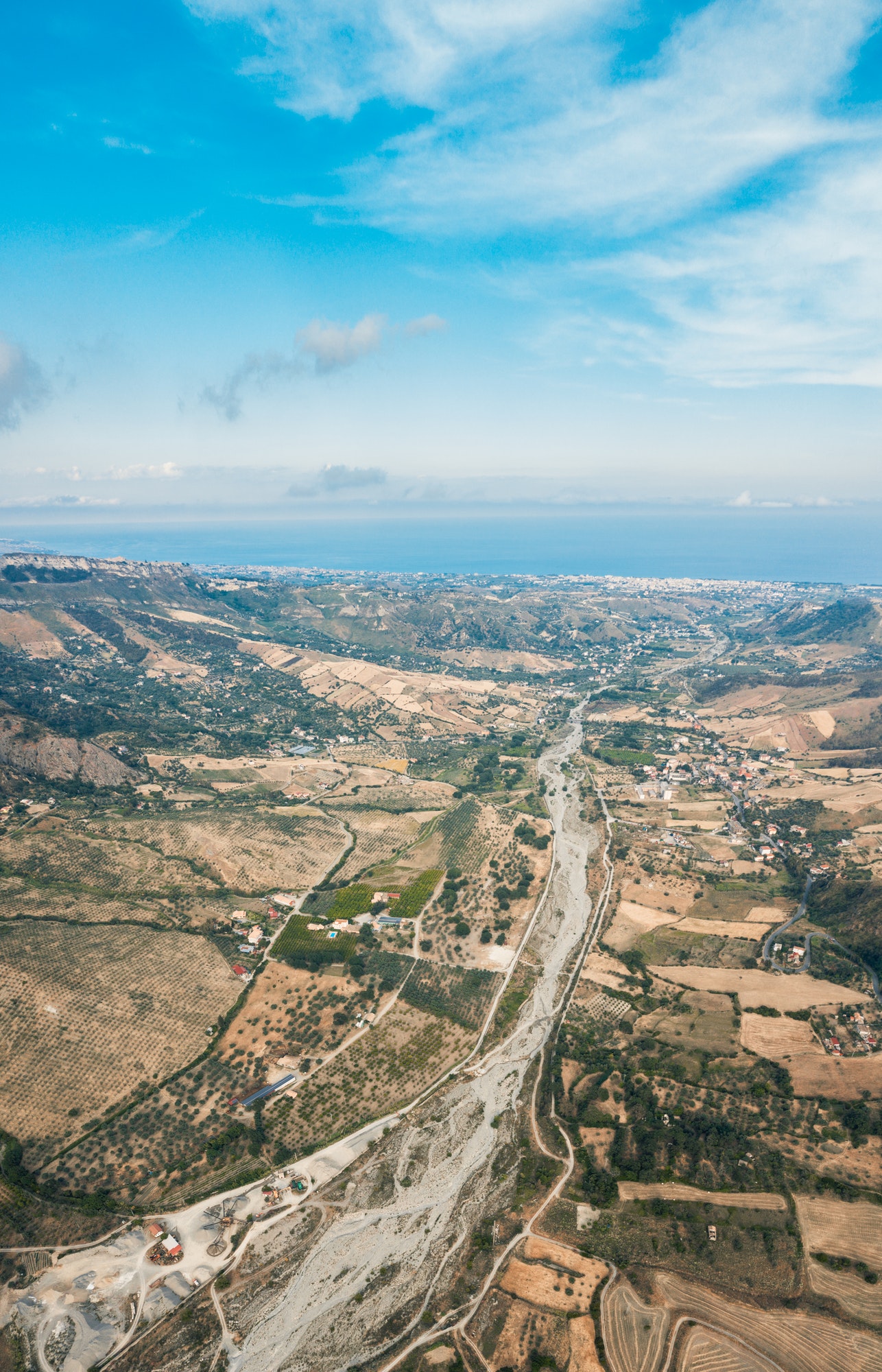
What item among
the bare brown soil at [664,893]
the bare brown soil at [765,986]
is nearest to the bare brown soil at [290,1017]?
the bare brown soil at [765,986]

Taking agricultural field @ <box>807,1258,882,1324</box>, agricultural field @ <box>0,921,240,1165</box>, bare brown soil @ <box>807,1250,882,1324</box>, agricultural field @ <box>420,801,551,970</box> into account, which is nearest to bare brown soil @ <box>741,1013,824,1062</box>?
agricultural field @ <box>807,1258,882,1324</box>

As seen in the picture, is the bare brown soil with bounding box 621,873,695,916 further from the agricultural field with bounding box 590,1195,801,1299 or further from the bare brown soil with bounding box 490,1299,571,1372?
the bare brown soil with bounding box 490,1299,571,1372

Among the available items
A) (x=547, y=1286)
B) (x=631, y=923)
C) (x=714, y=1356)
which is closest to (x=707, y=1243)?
(x=714, y=1356)

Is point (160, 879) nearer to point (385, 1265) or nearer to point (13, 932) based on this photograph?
point (13, 932)

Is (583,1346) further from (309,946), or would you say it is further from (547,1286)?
(309,946)

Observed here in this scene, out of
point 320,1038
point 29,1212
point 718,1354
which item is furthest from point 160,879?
point 718,1354
